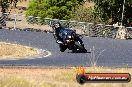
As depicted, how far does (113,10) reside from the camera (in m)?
47.5

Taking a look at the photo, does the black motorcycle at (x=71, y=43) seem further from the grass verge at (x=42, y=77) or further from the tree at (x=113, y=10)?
the tree at (x=113, y=10)

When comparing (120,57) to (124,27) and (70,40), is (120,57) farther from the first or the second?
(124,27)

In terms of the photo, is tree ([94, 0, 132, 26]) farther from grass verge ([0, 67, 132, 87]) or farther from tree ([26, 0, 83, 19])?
grass verge ([0, 67, 132, 87])

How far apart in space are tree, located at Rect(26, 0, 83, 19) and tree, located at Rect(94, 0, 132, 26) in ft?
11.7

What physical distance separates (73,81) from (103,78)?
4643 millimetres

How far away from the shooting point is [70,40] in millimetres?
29125

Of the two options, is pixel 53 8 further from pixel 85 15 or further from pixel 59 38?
pixel 59 38

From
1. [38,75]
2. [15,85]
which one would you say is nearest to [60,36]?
[38,75]

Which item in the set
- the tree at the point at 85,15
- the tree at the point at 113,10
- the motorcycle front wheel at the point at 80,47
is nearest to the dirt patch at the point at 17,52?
the motorcycle front wheel at the point at 80,47

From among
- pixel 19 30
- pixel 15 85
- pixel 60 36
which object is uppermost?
pixel 15 85

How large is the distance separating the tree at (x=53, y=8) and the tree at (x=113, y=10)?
11.7 feet

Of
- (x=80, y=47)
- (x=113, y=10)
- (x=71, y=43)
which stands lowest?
(x=113, y=10)

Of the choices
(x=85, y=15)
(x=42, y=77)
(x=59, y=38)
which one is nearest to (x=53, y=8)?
(x=85, y=15)

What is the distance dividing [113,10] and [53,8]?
21.4 ft
